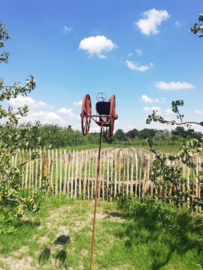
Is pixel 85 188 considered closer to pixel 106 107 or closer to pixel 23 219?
pixel 23 219

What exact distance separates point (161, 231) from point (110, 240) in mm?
1131

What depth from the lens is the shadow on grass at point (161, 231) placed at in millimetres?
3135

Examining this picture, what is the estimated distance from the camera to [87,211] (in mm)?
4988

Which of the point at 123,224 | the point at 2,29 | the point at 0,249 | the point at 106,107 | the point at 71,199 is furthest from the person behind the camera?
the point at 71,199

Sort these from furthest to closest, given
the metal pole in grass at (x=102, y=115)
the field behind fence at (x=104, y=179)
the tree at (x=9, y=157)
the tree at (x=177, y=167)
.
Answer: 1. the field behind fence at (x=104, y=179)
2. the tree at (x=9, y=157)
3. the metal pole in grass at (x=102, y=115)
4. the tree at (x=177, y=167)

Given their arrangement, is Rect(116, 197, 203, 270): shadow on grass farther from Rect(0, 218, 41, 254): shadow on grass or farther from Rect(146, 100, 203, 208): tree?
Rect(0, 218, 41, 254): shadow on grass

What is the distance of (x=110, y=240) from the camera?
12.0ft

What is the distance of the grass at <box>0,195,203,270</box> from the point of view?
118 inches

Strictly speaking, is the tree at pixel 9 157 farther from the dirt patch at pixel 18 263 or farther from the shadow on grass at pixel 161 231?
the shadow on grass at pixel 161 231

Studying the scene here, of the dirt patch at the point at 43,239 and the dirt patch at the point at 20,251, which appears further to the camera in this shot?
the dirt patch at the point at 43,239

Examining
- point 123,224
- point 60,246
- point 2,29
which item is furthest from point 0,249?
point 2,29

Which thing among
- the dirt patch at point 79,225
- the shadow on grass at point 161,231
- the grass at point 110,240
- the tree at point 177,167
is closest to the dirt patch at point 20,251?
the grass at point 110,240

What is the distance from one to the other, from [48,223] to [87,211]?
1.15m

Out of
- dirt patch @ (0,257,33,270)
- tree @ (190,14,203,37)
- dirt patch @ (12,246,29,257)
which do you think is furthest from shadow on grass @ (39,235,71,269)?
tree @ (190,14,203,37)
